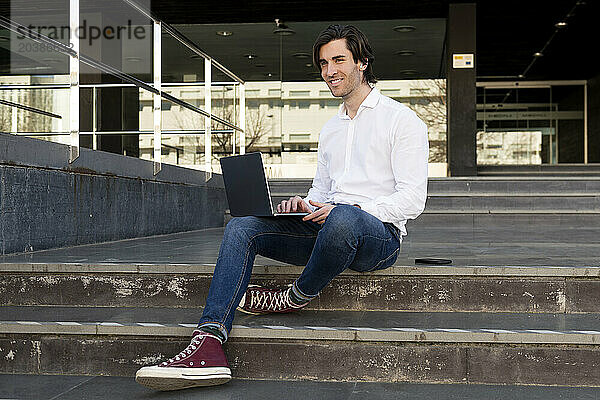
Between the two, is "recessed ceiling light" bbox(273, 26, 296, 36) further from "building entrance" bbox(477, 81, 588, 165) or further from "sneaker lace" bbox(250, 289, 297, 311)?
"sneaker lace" bbox(250, 289, 297, 311)

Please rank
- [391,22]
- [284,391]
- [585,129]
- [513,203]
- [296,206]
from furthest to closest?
[585,129] → [391,22] → [513,203] → [296,206] → [284,391]

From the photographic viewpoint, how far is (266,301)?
243 cm

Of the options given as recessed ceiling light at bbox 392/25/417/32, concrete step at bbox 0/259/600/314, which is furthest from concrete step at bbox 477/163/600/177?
concrete step at bbox 0/259/600/314

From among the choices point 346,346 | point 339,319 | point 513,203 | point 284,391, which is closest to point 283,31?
point 513,203

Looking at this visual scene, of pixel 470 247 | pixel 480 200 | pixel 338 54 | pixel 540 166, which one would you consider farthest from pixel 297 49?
pixel 338 54

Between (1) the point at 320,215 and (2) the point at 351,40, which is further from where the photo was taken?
(2) the point at 351,40

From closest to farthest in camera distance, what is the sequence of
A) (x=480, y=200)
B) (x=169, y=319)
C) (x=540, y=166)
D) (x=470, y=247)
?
1. (x=169, y=319)
2. (x=470, y=247)
3. (x=480, y=200)
4. (x=540, y=166)

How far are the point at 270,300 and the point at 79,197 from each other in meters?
1.84

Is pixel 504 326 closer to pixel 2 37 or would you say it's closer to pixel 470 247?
pixel 470 247

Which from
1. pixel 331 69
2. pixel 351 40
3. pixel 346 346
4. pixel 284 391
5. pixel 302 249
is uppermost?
pixel 351 40

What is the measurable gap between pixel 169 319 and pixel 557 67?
15.0 meters

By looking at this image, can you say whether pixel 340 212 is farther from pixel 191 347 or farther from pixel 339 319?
pixel 191 347

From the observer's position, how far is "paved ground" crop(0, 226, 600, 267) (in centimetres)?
287

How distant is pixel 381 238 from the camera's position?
2.36 meters
